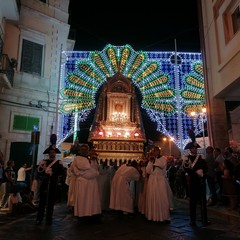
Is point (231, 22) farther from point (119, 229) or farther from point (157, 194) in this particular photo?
point (119, 229)

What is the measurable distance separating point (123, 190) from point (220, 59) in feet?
20.7

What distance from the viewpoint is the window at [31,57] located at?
1527cm

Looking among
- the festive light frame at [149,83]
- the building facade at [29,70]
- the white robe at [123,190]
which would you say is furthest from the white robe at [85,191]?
the festive light frame at [149,83]

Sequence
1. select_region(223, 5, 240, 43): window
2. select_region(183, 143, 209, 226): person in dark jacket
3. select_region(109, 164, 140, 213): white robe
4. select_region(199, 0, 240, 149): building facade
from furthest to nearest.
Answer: select_region(223, 5, 240, 43): window
select_region(199, 0, 240, 149): building facade
select_region(109, 164, 140, 213): white robe
select_region(183, 143, 209, 226): person in dark jacket

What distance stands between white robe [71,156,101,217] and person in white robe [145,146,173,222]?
48.7 inches

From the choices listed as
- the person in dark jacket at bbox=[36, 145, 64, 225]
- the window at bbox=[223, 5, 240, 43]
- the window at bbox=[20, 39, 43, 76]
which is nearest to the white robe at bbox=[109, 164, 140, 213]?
the person in dark jacket at bbox=[36, 145, 64, 225]

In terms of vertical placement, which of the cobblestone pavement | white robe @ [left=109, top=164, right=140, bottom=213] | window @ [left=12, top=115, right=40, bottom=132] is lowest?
the cobblestone pavement

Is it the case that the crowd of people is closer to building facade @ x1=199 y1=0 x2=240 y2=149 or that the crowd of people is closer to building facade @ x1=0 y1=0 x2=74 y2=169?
building facade @ x1=199 y1=0 x2=240 y2=149

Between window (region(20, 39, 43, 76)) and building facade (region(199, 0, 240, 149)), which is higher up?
window (region(20, 39, 43, 76))

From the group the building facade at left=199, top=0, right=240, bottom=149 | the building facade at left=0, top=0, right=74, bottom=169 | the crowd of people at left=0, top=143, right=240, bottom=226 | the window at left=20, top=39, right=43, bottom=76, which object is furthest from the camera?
the window at left=20, top=39, right=43, bottom=76

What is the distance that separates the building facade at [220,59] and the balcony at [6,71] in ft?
29.9

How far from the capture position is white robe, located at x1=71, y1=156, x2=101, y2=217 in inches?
230

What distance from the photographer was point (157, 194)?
235 inches

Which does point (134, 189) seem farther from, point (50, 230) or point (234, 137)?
point (234, 137)
